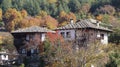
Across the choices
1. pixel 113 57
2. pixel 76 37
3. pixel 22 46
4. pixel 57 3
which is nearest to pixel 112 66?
pixel 113 57

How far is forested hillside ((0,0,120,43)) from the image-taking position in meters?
107

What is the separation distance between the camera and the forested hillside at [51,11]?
10675cm

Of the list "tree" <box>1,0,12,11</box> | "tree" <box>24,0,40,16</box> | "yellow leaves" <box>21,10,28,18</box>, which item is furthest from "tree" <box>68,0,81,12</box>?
"tree" <box>1,0,12,11</box>

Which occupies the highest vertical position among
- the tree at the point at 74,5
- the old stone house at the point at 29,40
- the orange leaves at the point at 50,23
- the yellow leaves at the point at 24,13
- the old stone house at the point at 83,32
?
the old stone house at the point at 83,32

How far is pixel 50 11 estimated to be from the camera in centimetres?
12581

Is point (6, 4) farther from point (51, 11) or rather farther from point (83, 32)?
point (83, 32)

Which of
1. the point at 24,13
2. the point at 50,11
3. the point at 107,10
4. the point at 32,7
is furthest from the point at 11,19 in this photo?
the point at 107,10

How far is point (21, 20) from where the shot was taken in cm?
10319

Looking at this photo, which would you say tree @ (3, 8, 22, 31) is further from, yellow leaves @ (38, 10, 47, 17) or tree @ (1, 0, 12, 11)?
yellow leaves @ (38, 10, 47, 17)

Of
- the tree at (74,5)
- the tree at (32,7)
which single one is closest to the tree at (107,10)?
the tree at (74,5)

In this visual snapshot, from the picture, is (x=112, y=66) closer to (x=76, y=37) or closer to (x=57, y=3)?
(x=76, y=37)

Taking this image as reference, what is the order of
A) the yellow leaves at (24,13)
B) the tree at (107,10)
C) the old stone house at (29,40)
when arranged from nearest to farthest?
the old stone house at (29,40) → the yellow leaves at (24,13) → the tree at (107,10)

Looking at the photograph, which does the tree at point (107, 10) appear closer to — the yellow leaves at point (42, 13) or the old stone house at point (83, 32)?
the yellow leaves at point (42, 13)

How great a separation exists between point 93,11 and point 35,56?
7385 centimetres
